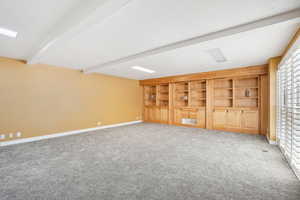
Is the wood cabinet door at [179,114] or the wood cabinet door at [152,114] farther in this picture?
the wood cabinet door at [152,114]

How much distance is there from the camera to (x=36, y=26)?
2.31 metres

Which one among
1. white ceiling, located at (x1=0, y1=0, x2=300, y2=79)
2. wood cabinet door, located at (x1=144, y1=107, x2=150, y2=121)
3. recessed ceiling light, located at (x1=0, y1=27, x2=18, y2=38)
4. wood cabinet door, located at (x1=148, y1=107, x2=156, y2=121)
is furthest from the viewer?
wood cabinet door, located at (x1=144, y1=107, x2=150, y2=121)

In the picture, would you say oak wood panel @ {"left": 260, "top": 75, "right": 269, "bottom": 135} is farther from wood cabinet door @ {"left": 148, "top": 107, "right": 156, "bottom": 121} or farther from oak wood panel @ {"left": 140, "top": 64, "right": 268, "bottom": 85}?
wood cabinet door @ {"left": 148, "top": 107, "right": 156, "bottom": 121}

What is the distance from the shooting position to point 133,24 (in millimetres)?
2182

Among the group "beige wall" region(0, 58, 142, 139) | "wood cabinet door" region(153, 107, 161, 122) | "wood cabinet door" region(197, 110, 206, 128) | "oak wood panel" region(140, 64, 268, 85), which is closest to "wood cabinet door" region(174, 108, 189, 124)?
"wood cabinet door" region(197, 110, 206, 128)

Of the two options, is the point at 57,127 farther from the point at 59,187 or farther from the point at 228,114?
the point at 228,114

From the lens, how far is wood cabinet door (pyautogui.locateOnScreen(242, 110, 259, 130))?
502 cm

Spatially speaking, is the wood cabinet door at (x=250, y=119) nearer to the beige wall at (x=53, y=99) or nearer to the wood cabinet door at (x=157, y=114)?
the wood cabinet door at (x=157, y=114)

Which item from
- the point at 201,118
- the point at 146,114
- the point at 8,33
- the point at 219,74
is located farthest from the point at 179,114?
the point at 8,33

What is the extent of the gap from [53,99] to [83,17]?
4.00m

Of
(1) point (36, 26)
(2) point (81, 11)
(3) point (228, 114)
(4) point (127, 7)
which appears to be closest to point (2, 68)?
(1) point (36, 26)

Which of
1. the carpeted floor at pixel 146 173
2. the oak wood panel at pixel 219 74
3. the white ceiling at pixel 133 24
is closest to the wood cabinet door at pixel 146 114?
the oak wood panel at pixel 219 74

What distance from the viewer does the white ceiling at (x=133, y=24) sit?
1759 mm

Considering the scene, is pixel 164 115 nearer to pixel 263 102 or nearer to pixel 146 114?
pixel 146 114
